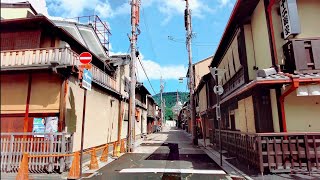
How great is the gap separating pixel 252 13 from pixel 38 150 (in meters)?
11.6

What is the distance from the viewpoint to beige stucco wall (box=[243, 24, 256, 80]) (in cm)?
1112

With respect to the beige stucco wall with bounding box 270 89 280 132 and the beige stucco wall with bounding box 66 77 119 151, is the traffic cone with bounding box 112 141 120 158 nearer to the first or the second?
the beige stucco wall with bounding box 66 77 119 151

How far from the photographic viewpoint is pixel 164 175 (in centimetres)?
825

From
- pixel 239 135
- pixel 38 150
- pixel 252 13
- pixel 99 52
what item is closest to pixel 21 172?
pixel 38 150

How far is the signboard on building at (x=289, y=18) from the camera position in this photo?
8148 millimetres

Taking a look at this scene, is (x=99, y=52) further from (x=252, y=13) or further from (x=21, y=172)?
(x=21, y=172)

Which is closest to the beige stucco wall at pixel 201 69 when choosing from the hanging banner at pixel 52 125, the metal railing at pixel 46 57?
the metal railing at pixel 46 57

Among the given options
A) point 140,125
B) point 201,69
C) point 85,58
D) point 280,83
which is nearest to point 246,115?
point 280,83

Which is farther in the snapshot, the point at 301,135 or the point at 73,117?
the point at 73,117

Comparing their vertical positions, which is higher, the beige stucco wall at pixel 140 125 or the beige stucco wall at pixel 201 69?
the beige stucco wall at pixel 201 69

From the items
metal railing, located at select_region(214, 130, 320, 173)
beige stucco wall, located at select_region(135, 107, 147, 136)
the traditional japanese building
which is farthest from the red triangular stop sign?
beige stucco wall, located at select_region(135, 107, 147, 136)

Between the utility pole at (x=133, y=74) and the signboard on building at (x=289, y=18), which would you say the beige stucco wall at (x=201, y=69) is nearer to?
the utility pole at (x=133, y=74)

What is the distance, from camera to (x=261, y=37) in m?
10.3

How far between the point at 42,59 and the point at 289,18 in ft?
28.8
